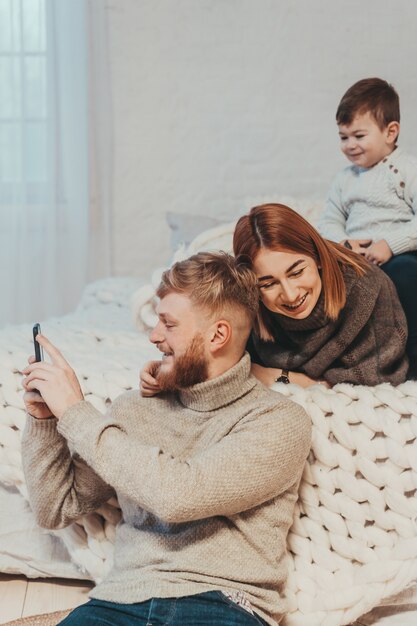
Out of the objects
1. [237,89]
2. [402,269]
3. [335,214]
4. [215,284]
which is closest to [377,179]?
[335,214]

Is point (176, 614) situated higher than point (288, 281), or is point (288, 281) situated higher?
point (288, 281)

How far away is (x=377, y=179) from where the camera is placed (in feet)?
6.25

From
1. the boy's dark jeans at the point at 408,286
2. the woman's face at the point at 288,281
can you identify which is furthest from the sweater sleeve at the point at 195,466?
the boy's dark jeans at the point at 408,286

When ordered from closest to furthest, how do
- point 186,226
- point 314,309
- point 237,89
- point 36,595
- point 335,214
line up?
1. point 314,309
2. point 36,595
3. point 335,214
4. point 186,226
5. point 237,89

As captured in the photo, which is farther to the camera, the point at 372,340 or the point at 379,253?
the point at 379,253

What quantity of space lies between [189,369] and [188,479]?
187mm

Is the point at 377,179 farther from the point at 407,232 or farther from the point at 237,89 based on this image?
the point at 237,89

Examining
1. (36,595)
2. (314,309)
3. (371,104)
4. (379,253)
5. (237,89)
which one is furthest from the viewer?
(237,89)

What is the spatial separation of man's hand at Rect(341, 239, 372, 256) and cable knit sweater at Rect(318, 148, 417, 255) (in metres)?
0.03

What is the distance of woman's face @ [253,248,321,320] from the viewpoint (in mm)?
1416

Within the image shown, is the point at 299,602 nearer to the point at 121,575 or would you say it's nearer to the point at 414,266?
the point at 121,575

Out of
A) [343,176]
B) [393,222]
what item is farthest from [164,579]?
[343,176]

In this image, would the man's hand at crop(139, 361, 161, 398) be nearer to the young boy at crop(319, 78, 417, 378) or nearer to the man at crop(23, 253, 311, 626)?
the man at crop(23, 253, 311, 626)

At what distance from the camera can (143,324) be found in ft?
6.23
